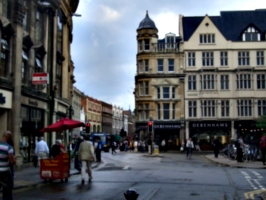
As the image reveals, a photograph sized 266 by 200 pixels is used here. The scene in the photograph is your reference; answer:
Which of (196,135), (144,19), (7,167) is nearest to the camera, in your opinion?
(7,167)

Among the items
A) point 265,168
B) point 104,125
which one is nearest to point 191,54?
point 265,168

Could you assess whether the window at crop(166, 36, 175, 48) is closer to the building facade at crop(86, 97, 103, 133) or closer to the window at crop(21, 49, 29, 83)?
the window at crop(21, 49, 29, 83)

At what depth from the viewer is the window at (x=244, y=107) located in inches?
2419

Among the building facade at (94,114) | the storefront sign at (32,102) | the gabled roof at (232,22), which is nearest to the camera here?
the storefront sign at (32,102)

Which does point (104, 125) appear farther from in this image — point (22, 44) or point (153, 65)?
point (22, 44)

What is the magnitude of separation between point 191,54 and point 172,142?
41.1 ft

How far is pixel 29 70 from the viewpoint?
26141 millimetres

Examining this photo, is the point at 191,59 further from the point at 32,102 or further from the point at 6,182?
the point at 6,182

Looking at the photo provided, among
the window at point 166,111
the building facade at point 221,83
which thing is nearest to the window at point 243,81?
the building facade at point 221,83

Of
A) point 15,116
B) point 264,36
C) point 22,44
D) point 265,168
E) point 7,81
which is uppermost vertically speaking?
point 264,36

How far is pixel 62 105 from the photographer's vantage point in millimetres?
34469

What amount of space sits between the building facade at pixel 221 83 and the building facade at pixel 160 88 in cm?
118

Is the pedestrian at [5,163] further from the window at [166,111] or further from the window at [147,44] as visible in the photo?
the window at [147,44]

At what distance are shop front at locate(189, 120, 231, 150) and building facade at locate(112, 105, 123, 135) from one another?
84.8 meters
